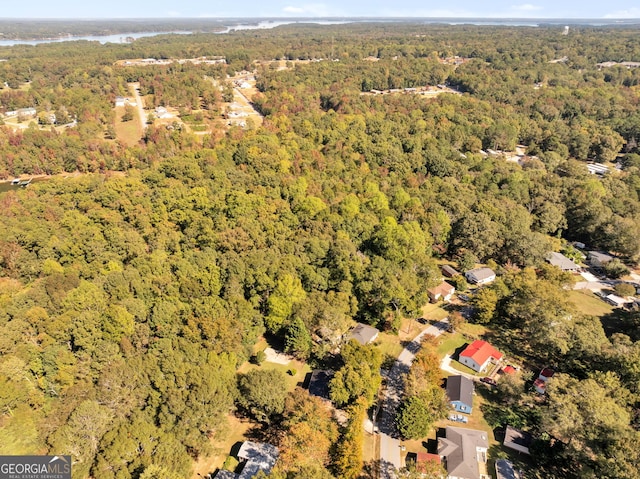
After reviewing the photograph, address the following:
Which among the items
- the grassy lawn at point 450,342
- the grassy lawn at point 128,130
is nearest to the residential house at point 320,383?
the grassy lawn at point 450,342

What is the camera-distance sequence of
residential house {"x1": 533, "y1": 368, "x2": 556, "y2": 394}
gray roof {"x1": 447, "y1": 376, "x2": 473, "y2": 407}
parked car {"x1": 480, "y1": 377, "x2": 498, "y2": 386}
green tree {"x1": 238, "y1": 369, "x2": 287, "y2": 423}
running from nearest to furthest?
green tree {"x1": 238, "y1": 369, "x2": 287, "y2": 423}, gray roof {"x1": 447, "y1": 376, "x2": 473, "y2": 407}, residential house {"x1": 533, "y1": 368, "x2": 556, "y2": 394}, parked car {"x1": 480, "y1": 377, "x2": 498, "y2": 386}

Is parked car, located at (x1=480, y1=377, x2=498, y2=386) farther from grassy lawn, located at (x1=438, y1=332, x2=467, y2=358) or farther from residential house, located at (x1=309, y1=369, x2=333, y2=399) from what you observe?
residential house, located at (x1=309, y1=369, x2=333, y2=399)

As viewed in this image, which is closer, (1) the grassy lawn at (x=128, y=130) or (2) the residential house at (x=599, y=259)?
(2) the residential house at (x=599, y=259)

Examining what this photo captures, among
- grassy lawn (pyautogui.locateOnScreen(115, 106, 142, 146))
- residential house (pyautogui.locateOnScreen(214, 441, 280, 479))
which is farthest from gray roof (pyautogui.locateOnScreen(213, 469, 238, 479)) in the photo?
grassy lawn (pyautogui.locateOnScreen(115, 106, 142, 146))

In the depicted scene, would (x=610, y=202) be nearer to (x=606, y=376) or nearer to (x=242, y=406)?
(x=606, y=376)

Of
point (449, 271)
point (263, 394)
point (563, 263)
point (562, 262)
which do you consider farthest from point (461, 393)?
point (562, 262)

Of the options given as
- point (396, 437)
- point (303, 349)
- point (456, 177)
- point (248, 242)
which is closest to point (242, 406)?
point (303, 349)

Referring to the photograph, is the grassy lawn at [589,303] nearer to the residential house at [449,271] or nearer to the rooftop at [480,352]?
the residential house at [449,271]
